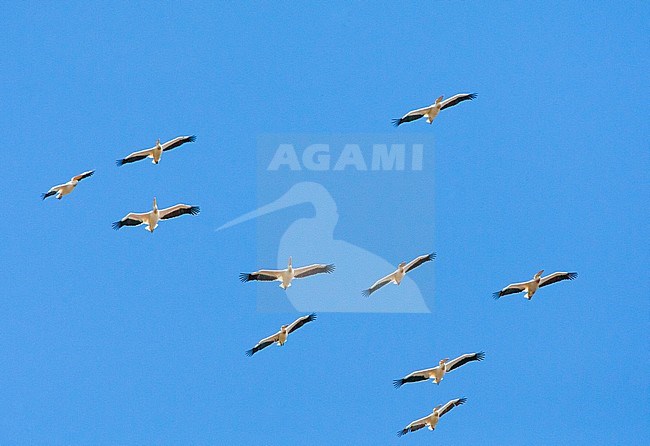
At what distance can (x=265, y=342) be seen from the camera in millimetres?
32188

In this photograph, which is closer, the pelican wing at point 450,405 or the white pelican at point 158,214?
the white pelican at point 158,214

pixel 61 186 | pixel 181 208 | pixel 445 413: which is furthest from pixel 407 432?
pixel 61 186

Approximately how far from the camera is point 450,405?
3431 centimetres

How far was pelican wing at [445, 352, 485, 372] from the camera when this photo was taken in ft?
107

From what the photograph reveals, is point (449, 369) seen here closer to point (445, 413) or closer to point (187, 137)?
point (445, 413)

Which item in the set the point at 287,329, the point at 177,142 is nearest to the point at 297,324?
the point at 287,329

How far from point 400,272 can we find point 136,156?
6.44 metres

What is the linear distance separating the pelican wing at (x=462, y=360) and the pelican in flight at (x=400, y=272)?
7.70ft

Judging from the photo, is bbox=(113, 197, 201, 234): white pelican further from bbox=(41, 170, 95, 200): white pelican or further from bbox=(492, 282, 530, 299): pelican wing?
bbox=(492, 282, 530, 299): pelican wing

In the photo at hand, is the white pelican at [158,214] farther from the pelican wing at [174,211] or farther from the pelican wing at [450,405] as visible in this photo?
the pelican wing at [450,405]

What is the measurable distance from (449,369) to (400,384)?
147 cm

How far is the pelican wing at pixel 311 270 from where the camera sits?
1222 inches

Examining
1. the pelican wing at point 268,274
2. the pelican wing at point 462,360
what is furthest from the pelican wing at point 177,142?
the pelican wing at point 462,360

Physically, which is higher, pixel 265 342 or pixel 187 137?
pixel 187 137
